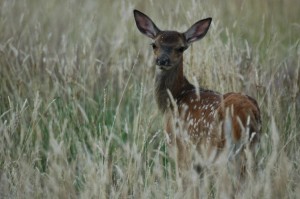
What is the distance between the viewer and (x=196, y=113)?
5254 millimetres

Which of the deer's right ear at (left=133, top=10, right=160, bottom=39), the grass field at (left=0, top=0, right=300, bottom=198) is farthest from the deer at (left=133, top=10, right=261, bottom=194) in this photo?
the grass field at (left=0, top=0, right=300, bottom=198)

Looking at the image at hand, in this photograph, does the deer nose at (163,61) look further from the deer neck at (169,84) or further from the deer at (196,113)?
the deer neck at (169,84)

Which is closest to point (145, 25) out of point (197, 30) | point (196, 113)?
point (197, 30)

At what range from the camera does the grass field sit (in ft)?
14.3

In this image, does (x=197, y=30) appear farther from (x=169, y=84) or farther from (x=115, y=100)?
(x=115, y=100)

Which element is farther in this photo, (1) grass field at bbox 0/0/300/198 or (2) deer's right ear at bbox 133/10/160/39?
(2) deer's right ear at bbox 133/10/160/39

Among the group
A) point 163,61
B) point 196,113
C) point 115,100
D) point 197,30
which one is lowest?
point 115,100

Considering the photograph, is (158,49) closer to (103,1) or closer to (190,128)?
(190,128)

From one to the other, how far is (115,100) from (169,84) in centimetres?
71

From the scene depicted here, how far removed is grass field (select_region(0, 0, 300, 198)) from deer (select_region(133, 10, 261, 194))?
0.40ft

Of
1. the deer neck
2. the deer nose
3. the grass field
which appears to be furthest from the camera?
the deer neck

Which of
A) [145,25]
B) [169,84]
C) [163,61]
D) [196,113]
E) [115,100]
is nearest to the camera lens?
[196,113]

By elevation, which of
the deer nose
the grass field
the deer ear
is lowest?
the grass field

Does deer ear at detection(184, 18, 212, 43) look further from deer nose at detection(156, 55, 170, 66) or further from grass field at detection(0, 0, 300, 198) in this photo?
deer nose at detection(156, 55, 170, 66)
